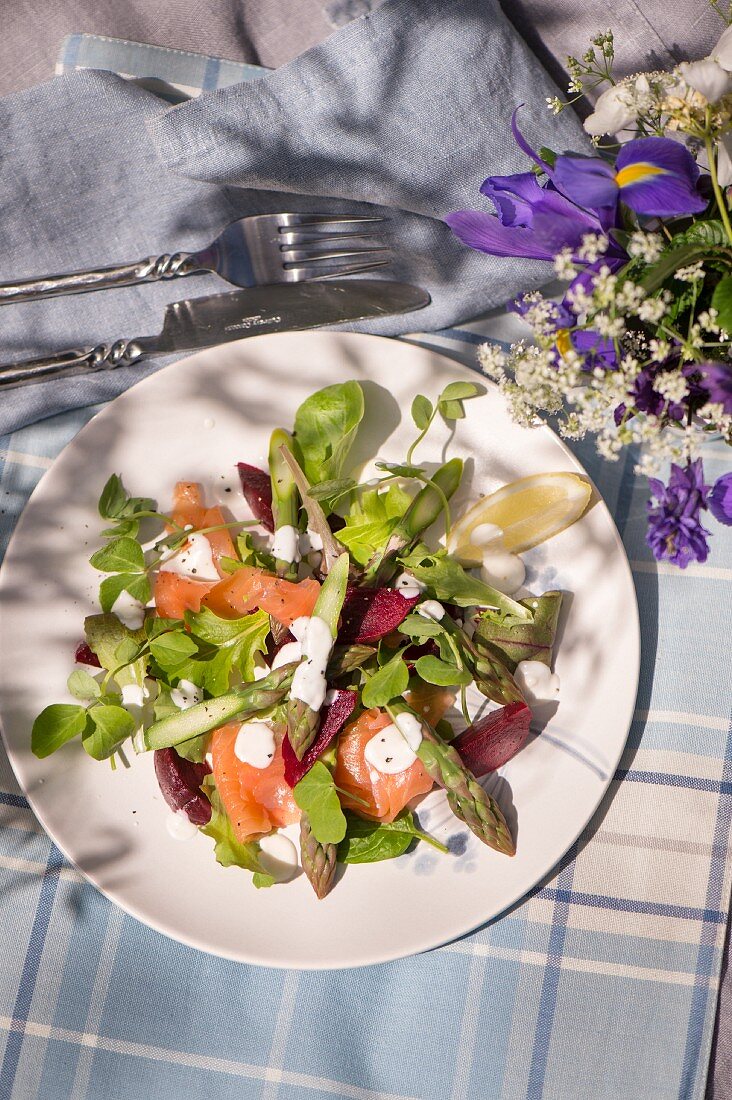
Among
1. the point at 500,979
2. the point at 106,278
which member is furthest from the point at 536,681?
the point at 106,278

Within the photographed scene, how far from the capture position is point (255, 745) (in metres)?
1.08

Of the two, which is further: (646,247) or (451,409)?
(451,409)

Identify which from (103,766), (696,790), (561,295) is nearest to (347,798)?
(103,766)

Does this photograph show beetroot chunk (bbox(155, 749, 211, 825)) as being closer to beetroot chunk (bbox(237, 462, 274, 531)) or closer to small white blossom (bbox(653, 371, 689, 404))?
beetroot chunk (bbox(237, 462, 274, 531))

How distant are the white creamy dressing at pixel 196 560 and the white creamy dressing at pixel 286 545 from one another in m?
0.09

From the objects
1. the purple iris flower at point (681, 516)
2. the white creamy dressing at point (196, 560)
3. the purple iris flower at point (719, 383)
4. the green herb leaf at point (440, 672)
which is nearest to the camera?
the purple iris flower at point (719, 383)

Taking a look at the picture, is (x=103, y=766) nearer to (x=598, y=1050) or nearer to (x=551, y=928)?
(x=551, y=928)

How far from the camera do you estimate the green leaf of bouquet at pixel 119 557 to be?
1110 millimetres

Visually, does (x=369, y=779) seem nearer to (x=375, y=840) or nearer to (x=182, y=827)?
(x=375, y=840)

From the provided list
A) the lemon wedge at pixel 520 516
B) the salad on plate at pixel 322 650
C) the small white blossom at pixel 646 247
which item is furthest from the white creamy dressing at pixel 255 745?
the small white blossom at pixel 646 247

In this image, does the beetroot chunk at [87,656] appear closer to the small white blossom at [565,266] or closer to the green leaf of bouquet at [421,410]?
the green leaf of bouquet at [421,410]

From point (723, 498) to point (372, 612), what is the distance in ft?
1.43

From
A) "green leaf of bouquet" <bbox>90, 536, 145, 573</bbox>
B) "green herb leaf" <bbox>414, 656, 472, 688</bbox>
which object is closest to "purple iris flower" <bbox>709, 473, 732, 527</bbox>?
"green herb leaf" <bbox>414, 656, 472, 688</bbox>

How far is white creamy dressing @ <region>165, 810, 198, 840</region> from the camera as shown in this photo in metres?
1.12
